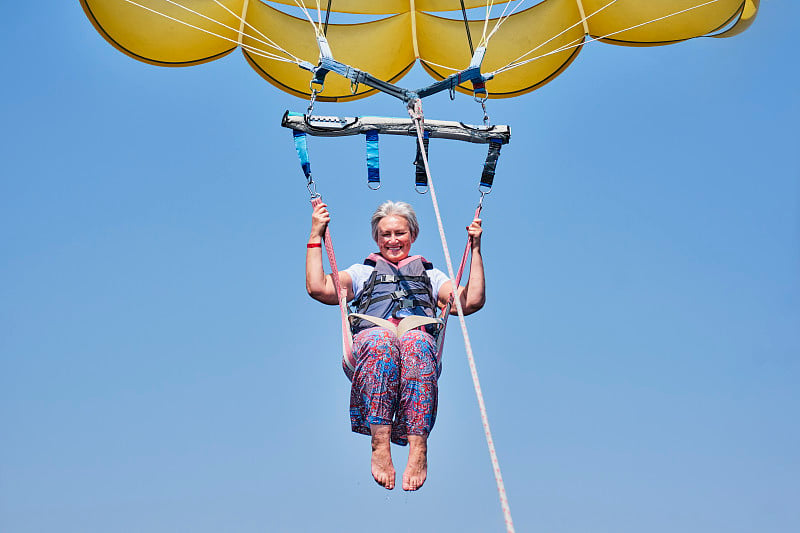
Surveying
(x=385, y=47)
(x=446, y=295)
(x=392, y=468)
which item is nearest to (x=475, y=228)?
(x=446, y=295)

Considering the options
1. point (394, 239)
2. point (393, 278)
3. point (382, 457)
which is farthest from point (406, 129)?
point (382, 457)

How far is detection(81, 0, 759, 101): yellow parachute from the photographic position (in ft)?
22.1

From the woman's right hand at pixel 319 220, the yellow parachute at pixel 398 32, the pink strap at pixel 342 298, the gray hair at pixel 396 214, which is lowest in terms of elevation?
the pink strap at pixel 342 298

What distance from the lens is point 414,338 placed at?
479cm

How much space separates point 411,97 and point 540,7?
2.72m

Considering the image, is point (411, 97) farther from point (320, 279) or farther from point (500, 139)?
point (320, 279)

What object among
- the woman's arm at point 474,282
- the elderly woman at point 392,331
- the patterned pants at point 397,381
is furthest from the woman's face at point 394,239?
the patterned pants at point 397,381

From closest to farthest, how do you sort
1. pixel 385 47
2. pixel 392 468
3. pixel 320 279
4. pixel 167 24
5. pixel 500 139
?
pixel 392 468 → pixel 320 279 → pixel 500 139 → pixel 167 24 → pixel 385 47

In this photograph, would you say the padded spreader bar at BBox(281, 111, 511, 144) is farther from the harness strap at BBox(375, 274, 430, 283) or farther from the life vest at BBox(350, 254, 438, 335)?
the harness strap at BBox(375, 274, 430, 283)

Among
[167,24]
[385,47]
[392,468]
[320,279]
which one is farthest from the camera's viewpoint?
[385,47]

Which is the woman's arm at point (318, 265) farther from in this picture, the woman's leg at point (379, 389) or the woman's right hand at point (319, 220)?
the woman's leg at point (379, 389)

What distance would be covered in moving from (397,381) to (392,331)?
295 millimetres

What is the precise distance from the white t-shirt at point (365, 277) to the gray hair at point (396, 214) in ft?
0.82

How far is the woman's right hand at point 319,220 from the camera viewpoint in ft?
16.8
